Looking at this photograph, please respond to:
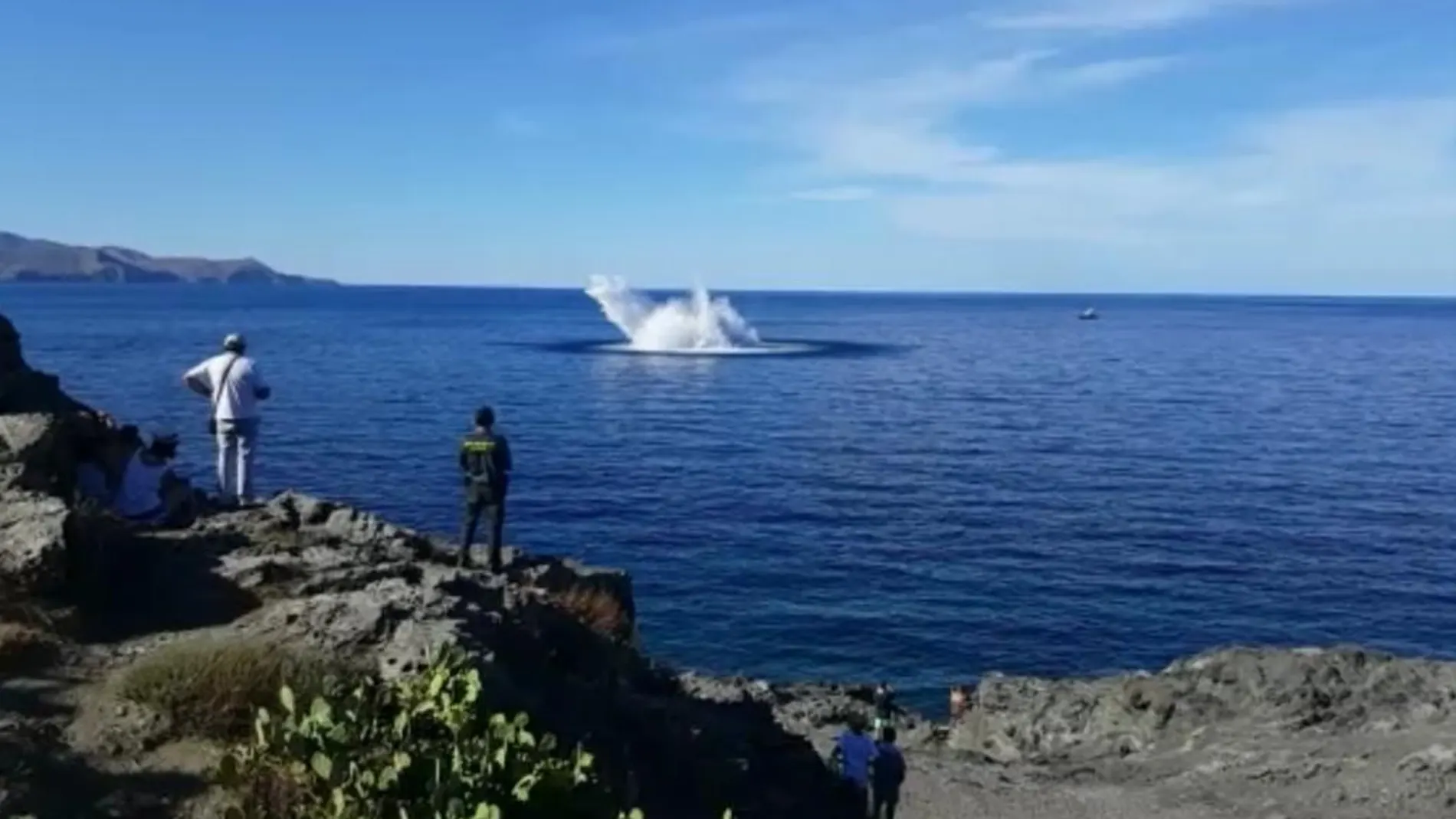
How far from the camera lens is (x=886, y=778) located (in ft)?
52.1

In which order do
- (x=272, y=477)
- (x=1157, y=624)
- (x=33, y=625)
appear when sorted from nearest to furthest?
1. (x=33, y=625)
2. (x=1157, y=624)
3. (x=272, y=477)

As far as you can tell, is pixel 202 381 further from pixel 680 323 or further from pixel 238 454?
pixel 680 323

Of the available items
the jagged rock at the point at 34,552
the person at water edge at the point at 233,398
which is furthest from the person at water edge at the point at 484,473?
the jagged rock at the point at 34,552

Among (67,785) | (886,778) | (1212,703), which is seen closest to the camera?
(67,785)

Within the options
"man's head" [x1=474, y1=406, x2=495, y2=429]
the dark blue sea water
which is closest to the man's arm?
"man's head" [x1=474, y1=406, x2=495, y2=429]

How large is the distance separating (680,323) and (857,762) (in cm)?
11746

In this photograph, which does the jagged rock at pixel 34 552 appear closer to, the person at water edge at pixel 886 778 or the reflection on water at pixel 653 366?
the person at water edge at pixel 886 778

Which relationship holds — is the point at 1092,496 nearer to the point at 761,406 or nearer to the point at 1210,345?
the point at 761,406

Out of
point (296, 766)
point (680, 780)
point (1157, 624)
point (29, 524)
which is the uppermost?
point (29, 524)

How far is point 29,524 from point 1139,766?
61.3 ft

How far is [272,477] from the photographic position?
164ft

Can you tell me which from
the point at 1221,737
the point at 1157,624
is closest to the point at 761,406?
the point at 1157,624

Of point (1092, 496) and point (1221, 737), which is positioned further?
point (1092, 496)

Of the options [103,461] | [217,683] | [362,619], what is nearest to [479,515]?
[103,461]
